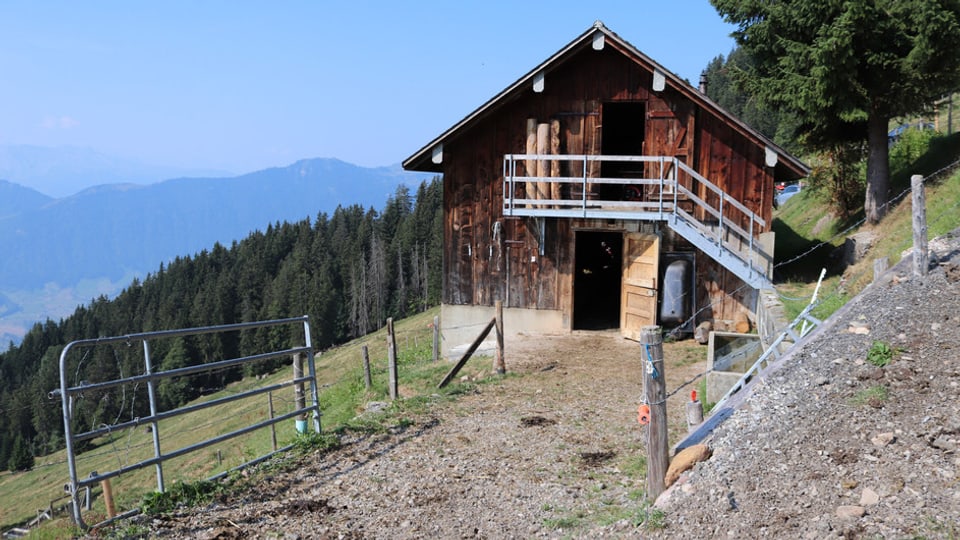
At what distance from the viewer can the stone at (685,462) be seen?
6887 millimetres

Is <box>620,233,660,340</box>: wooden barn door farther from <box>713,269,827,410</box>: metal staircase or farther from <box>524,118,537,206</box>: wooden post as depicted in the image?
<box>713,269,827,410</box>: metal staircase

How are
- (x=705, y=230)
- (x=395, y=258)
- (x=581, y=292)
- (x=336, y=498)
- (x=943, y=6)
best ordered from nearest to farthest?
(x=336, y=498), (x=943, y=6), (x=705, y=230), (x=581, y=292), (x=395, y=258)

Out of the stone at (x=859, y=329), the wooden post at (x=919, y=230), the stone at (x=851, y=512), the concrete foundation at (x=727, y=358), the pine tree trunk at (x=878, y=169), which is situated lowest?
the concrete foundation at (x=727, y=358)

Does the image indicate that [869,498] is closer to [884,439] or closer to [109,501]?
[884,439]

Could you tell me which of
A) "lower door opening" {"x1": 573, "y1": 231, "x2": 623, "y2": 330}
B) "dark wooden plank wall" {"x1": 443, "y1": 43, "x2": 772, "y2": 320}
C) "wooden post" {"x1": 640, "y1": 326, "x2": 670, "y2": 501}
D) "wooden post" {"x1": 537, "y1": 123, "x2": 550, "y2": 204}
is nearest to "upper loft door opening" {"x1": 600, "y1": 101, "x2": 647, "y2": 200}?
"wooden post" {"x1": 537, "y1": 123, "x2": 550, "y2": 204}

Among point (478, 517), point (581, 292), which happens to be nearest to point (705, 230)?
point (581, 292)

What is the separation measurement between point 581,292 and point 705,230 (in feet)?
27.3

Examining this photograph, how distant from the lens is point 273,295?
116 m

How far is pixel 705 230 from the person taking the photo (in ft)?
55.1

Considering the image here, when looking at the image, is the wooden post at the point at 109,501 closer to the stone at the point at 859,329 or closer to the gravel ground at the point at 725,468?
the gravel ground at the point at 725,468

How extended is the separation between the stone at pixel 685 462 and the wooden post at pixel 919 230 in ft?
15.2

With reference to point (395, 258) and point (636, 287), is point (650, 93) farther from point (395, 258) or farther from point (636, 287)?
point (395, 258)

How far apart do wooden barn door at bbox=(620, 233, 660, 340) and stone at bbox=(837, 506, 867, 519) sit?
38.6 feet

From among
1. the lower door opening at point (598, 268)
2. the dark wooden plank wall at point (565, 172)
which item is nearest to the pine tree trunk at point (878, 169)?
the dark wooden plank wall at point (565, 172)
